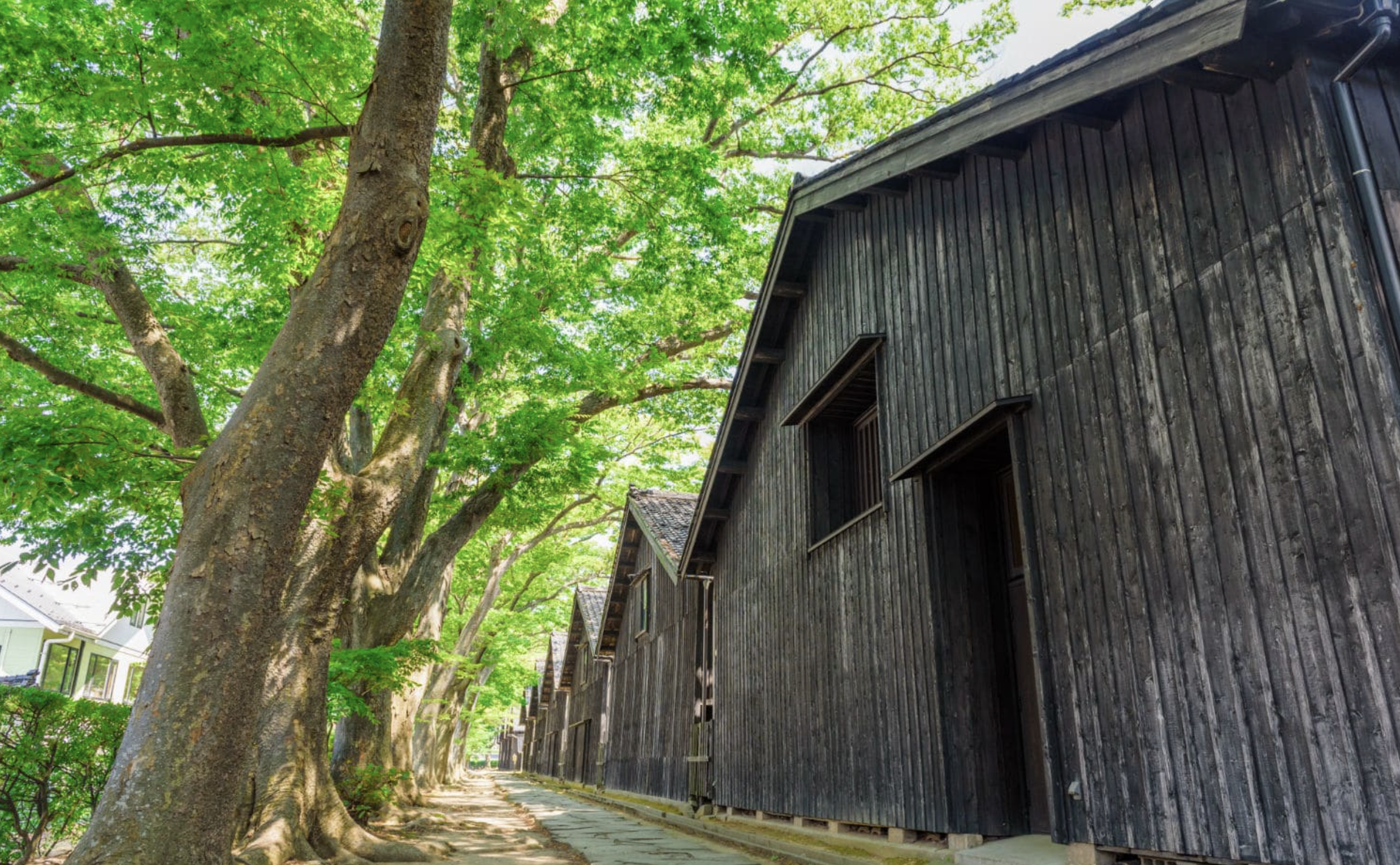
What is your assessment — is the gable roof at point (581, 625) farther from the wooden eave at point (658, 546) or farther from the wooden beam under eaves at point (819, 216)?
the wooden beam under eaves at point (819, 216)

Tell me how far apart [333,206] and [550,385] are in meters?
5.53

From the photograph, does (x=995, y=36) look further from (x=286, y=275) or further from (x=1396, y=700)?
(x=1396, y=700)

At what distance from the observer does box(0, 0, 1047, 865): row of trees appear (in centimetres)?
430

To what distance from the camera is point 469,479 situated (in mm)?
14547

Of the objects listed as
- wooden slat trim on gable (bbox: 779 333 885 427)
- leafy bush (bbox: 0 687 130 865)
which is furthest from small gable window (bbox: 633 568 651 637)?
leafy bush (bbox: 0 687 130 865)

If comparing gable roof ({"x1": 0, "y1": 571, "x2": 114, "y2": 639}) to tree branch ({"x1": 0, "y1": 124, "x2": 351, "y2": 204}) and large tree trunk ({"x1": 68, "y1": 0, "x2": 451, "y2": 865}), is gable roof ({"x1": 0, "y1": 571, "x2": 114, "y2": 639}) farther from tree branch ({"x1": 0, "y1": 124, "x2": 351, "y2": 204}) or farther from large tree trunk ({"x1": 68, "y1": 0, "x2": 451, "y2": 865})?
large tree trunk ({"x1": 68, "y1": 0, "x2": 451, "y2": 865})

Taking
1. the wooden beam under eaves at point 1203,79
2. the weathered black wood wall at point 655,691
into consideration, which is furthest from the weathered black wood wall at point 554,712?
the wooden beam under eaves at point 1203,79

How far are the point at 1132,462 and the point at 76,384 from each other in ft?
35.6

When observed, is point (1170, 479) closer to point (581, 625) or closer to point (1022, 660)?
point (1022, 660)

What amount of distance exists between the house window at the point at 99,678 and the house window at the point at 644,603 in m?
20.7

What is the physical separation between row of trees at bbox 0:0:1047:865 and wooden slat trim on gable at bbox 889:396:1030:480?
13.6ft

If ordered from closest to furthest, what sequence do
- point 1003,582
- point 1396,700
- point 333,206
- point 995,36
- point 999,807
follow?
point 1396,700 → point 999,807 → point 1003,582 → point 333,206 → point 995,36

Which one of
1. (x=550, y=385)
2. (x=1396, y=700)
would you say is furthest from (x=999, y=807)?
(x=550, y=385)

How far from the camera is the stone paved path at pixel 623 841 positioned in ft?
29.1
